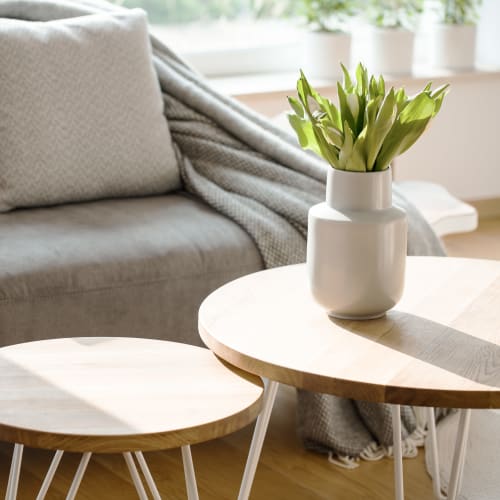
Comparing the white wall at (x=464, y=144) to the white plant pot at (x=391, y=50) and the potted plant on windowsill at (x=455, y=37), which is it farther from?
the white plant pot at (x=391, y=50)

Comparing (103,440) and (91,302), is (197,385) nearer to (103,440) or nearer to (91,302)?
(103,440)

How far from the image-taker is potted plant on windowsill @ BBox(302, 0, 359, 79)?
3.89 meters

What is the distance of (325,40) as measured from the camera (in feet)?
12.8

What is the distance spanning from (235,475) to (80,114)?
3.10 ft

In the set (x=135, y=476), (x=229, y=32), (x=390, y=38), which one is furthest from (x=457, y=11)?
(x=135, y=476)

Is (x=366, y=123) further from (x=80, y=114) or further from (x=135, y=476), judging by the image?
(x=80, y=114)

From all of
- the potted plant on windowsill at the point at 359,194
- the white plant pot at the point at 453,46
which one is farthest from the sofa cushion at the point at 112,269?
the white plant pot at the point at 453,46

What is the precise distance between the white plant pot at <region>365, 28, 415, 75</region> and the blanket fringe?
82.7 inches

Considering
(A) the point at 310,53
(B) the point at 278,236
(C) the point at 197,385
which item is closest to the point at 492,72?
(A) the point at 310,53

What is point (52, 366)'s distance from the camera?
1496mm

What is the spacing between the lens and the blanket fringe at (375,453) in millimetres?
2197

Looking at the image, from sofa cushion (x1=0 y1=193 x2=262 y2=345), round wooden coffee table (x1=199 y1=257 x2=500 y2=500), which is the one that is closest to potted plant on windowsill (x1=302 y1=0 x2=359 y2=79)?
sofa cushion (x1=0 y1=193 x2=262 y2=345)

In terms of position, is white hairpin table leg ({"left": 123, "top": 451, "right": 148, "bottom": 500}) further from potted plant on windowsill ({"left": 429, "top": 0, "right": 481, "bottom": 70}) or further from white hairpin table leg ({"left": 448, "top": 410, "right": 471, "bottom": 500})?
potted plant on windowsill ({"left": 429, "top": 0, "right": 481, "bottom": 70})

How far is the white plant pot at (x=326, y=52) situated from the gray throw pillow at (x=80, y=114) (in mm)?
1345
